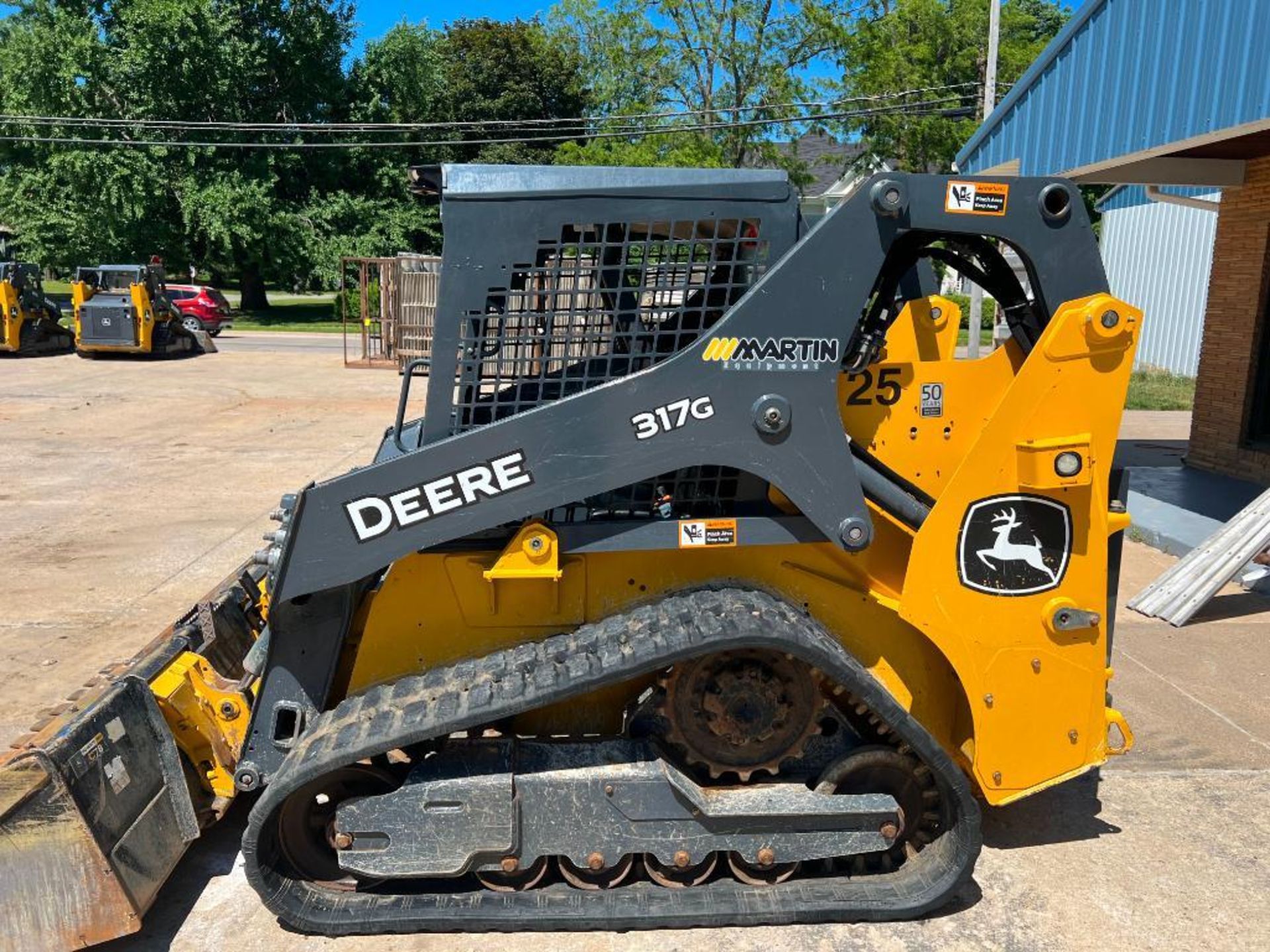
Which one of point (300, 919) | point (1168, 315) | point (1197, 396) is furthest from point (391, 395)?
point (1168, 315)

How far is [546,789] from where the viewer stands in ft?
11.1

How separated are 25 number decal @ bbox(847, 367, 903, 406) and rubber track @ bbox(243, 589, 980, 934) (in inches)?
47.3

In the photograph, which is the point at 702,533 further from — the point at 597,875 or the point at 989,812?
the point at 989,812

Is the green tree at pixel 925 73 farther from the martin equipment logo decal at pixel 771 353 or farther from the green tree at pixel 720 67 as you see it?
the martin equipment logo decal at pixel 771 353

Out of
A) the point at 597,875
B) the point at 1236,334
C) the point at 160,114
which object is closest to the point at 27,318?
the point at 160,114

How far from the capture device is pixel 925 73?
28.7 meters

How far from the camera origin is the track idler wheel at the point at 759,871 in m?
3.52

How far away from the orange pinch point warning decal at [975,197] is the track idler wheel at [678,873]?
229 cm

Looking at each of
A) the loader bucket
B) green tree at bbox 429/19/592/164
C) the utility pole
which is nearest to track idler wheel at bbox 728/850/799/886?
the loader bucket

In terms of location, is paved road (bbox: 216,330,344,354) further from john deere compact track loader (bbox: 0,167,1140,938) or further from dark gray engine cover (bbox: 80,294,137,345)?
john deere compact track loader (bbox: 0,167,1140,938)

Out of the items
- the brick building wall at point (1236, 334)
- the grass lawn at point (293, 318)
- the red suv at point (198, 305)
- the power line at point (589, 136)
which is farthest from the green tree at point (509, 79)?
the brick building wall at point (1236, 334)

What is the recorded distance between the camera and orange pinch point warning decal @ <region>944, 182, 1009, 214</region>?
335 centimetres

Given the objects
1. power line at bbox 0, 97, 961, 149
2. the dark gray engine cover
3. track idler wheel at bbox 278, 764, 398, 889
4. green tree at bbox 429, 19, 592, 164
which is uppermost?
green tree at bbox 429, 19, 592, 164

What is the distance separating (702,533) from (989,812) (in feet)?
6.25
